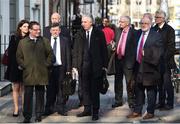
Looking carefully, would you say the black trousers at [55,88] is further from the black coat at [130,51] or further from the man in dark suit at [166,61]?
the man in dark suit at [166,61]

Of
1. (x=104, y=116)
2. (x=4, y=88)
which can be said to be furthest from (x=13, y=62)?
(x=4, y=88)

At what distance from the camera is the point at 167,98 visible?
12.2 metres

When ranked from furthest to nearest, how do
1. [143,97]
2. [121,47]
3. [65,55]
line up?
[121,47], [65,55], [143,97]

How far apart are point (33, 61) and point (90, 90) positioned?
1214 millimetres

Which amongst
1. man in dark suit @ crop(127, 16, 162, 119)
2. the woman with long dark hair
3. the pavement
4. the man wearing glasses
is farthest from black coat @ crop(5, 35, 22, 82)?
man in dark suit @ crop(127, 16, 162, 119)

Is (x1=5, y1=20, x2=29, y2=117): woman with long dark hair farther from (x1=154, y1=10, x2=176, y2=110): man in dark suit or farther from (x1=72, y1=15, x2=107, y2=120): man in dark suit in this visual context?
(x1=154, y1=10, x2=176, y2=110): man in dark suit

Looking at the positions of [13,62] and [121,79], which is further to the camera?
[121,79]

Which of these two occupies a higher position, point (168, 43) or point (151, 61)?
point (168, 43)

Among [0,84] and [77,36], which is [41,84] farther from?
[0,84]

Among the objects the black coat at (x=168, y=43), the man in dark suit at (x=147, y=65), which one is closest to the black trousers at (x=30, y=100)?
the man in dark suit at (x=147, y=65)

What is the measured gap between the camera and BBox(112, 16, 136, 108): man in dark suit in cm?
1140

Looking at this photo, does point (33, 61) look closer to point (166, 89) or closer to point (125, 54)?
point (125, 54)

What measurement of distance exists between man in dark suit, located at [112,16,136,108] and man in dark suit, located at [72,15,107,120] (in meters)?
0.57

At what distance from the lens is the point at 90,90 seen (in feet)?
36.5
